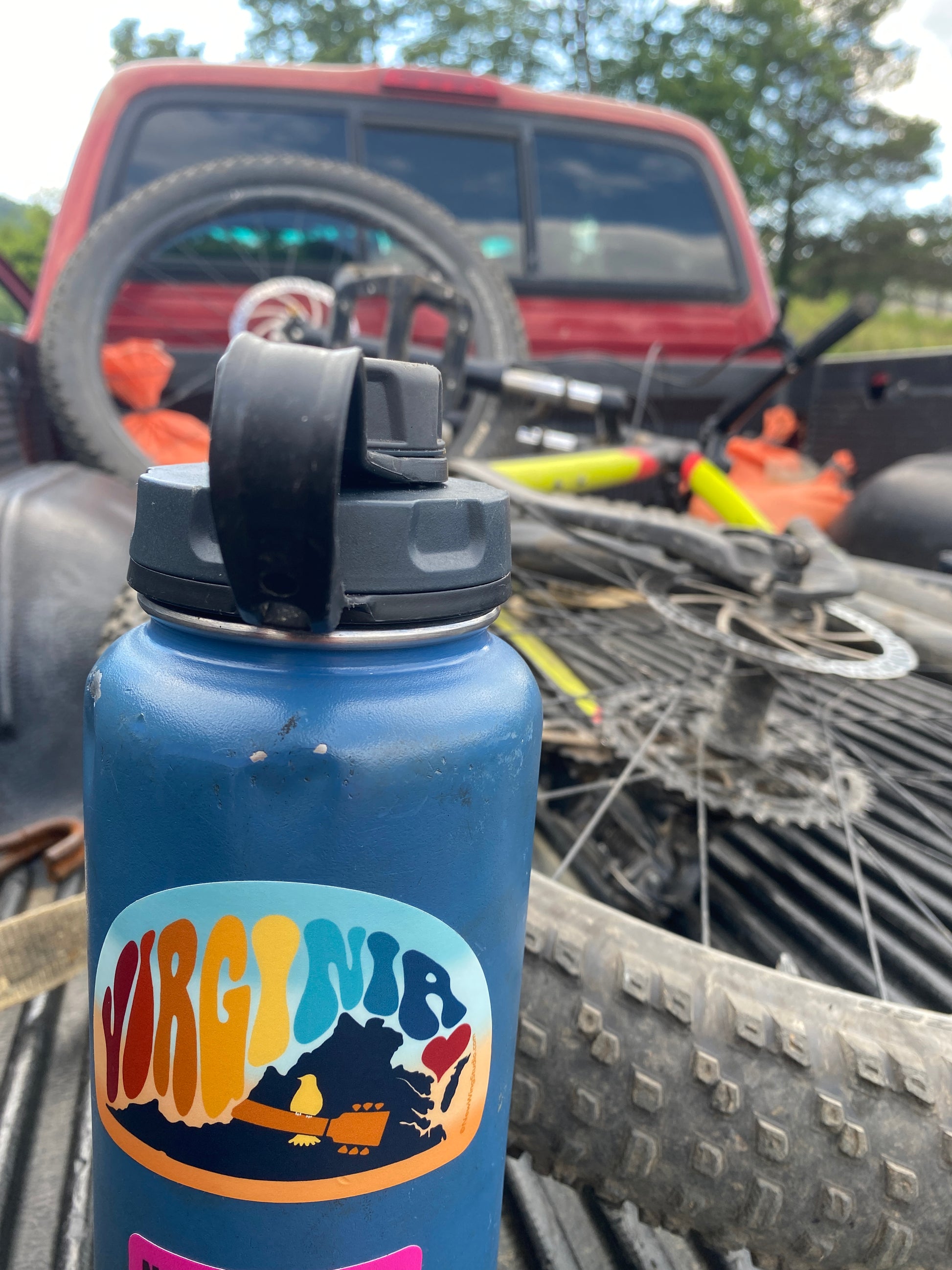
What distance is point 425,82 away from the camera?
2.23 metres

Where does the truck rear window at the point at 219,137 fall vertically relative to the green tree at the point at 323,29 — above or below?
below

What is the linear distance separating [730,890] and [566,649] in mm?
627

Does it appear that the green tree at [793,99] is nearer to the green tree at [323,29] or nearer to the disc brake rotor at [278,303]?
the green tree at [323,29]

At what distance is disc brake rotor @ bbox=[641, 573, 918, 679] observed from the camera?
815 mm

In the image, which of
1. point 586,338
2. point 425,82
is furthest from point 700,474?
point 425,82

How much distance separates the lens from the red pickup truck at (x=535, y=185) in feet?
7.07

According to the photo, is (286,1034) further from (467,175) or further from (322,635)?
(467,175)

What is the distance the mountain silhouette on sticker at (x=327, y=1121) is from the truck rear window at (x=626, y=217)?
235cm

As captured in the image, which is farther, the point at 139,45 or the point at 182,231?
the point at 139,45

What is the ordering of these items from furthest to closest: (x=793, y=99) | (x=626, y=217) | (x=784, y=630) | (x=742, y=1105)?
(x=793, y=99) → (x=626, y=217) → (x=784, y=630) → (x=742, y=1105)

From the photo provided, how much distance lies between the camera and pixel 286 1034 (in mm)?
424

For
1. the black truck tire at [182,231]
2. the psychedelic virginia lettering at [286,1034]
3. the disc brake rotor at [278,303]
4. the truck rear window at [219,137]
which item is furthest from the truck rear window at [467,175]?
the psychedelic virginia lettering at [286,1034]

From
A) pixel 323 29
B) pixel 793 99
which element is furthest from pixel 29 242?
pixel 793 99

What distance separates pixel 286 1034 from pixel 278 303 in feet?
7.11
